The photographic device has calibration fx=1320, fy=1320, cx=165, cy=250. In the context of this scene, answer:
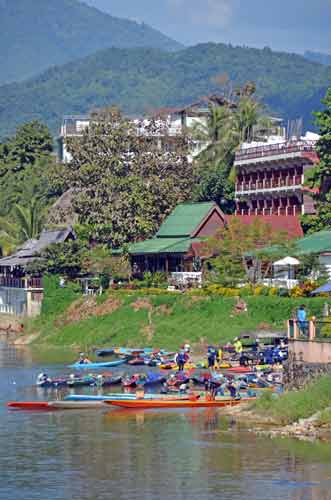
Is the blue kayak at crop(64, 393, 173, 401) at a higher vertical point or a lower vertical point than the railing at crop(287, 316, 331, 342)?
lower

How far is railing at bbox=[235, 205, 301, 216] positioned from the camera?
109981 millimetres

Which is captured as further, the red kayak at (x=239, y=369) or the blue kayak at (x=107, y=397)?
the red kayak at (x=239, y=369)

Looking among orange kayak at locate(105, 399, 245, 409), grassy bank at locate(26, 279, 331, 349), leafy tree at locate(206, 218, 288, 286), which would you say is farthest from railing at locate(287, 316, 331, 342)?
leafy tree at locate(206, 218, 288, 286)

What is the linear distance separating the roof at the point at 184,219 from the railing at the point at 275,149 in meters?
11.0

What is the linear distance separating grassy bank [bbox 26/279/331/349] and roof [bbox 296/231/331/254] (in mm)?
7067

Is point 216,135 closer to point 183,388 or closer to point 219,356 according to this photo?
point 219,356

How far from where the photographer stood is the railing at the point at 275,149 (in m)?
108

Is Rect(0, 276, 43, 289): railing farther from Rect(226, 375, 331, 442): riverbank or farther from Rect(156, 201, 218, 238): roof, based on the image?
Rect(226, 375, 331, 442): riverbank

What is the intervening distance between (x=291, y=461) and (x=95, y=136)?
200 feet

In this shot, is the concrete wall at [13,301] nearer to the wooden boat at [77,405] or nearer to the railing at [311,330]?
the wooden boat at [77,405]

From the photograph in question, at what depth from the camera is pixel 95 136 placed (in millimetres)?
103188

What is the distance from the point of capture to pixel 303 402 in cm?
4991

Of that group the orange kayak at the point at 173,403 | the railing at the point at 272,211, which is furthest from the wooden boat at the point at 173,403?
the railing at the point at 272,211

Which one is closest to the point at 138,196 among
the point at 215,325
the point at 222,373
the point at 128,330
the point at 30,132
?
the point at 128,330
